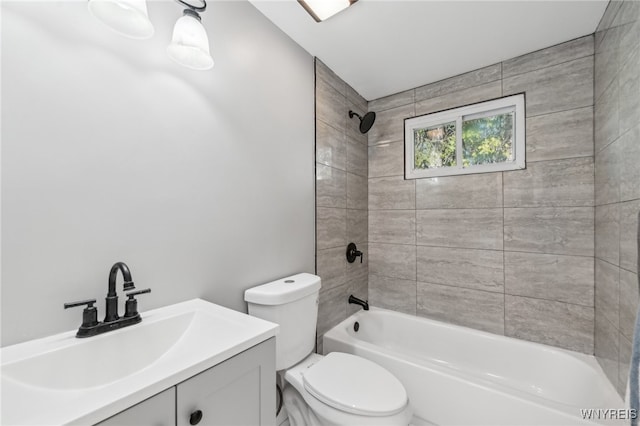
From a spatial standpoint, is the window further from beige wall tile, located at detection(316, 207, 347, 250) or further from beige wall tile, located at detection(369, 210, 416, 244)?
beige wall tile, located at detection(316, 207, 347, 250)

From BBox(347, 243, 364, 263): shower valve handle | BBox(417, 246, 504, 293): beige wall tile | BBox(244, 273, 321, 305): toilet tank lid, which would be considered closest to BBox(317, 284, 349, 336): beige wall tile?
BBox(347, 243, 364, 263): shower valve handle

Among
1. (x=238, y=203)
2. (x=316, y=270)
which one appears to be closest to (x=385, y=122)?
(x=316, y=270)

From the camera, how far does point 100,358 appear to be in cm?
80

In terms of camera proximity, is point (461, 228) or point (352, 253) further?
point (352, 253)

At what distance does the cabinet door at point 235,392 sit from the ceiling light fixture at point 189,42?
3.58 ft

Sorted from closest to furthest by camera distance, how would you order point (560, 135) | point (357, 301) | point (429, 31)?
point (429, 31), point (560, 135), point (357, 301)

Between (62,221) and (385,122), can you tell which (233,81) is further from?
(385,122)

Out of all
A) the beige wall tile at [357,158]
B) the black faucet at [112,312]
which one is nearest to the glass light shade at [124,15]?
the black faucet at [112,312]

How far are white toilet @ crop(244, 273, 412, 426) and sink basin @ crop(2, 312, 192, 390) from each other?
1.52 ft

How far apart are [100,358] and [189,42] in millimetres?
1113

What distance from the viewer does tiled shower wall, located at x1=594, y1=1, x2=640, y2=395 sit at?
1.13 m

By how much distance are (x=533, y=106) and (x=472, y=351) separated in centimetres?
182

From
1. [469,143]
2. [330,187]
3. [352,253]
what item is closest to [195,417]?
[330,187]

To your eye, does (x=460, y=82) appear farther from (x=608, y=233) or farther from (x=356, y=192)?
(x=608, y=233)
